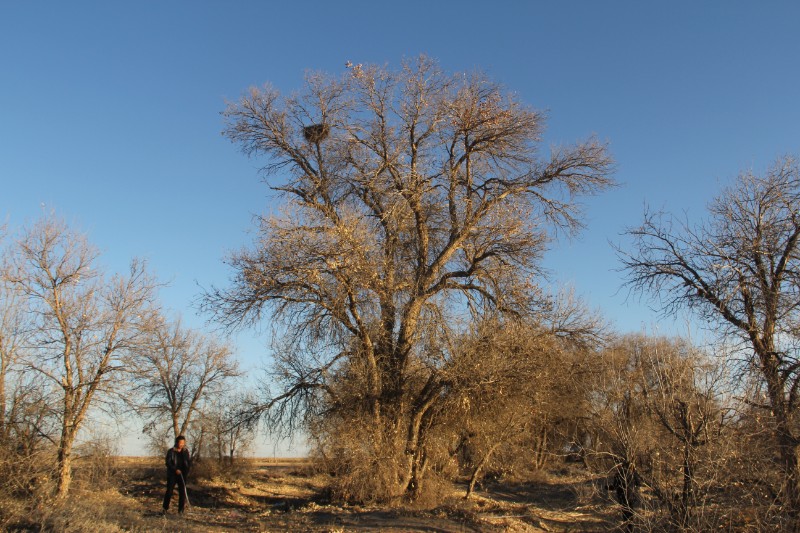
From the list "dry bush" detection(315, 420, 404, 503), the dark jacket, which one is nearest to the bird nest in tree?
"dry bush" detection(315, 420, 404, 503)

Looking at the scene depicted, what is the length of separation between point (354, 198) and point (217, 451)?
64.3 ft

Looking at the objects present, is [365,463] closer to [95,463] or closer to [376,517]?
[376,517]

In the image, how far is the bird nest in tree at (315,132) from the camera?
18703mm

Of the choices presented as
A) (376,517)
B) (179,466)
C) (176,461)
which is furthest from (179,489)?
(376,517)

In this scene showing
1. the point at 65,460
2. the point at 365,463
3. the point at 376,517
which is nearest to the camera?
the point at 376,517

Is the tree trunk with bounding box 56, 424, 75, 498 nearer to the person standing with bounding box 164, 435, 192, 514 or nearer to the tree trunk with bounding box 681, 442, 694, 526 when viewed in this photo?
the person standing with bounding box 164, 435, 192, 514

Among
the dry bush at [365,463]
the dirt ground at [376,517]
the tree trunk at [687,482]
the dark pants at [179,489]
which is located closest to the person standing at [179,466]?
the dark pants at [179,489]

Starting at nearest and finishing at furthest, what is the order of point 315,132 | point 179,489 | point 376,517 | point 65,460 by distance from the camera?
point 376,517 → point 179,489 → point 65,460 → point 315,132

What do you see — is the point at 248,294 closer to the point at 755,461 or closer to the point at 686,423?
the point at 686,423

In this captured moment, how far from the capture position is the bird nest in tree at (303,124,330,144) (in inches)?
736

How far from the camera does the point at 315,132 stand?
18719mm

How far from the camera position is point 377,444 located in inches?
641

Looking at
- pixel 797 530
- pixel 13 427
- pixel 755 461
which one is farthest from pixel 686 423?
pixel 13 427

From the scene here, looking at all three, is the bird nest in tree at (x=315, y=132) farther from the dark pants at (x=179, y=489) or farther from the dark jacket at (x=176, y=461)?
the dark pants at (x=179, y=489)
